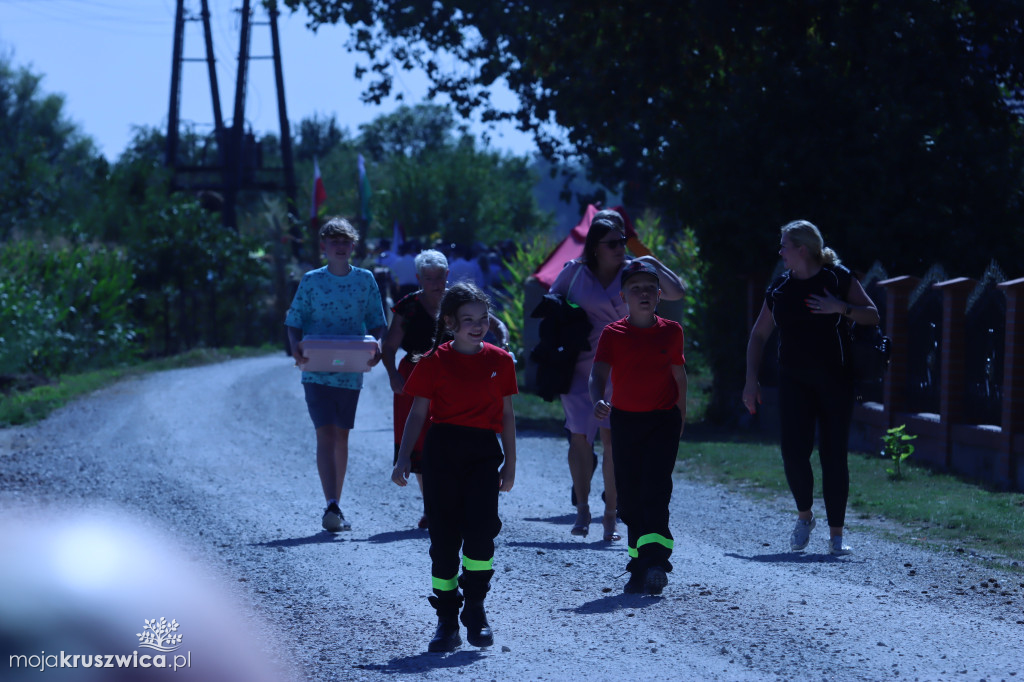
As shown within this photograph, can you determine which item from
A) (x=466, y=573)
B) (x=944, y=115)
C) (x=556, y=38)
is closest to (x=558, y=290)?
(x=466, y=573)

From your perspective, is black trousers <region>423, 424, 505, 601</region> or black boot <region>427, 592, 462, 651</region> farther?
black trousers <region>423, 424, 505, 601</region>

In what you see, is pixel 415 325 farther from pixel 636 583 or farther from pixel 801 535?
pixel 801 535

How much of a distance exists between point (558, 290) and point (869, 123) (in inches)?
309

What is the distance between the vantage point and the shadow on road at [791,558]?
277 inches

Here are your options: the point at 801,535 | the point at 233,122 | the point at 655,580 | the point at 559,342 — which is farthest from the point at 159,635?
the point at 233,122

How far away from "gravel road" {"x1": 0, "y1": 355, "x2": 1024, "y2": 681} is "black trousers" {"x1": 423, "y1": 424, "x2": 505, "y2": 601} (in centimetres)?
31

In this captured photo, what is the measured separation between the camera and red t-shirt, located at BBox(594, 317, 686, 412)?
6316 millimetres

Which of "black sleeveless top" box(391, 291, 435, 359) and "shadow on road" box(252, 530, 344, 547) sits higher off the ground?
"black sleeveless top" box(391, 291, 435, 359)

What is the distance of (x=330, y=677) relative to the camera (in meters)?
4.76

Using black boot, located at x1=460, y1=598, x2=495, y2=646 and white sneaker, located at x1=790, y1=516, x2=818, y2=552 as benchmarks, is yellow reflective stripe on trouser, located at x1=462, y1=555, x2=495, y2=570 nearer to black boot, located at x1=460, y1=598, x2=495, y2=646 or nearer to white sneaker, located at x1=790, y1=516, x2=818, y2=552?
black boot, located at x1=460, y1=598, x2=495, y2=646

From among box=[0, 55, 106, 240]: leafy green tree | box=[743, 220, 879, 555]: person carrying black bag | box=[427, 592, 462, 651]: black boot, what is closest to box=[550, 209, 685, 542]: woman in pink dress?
box=[743, 220, 879, 555]: person carrying black bag

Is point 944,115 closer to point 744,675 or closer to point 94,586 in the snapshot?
point 744,675

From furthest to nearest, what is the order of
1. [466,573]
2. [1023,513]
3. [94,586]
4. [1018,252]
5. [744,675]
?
[1018,252] → [1023,513] → [466,573] → [744,675] → [94,586]

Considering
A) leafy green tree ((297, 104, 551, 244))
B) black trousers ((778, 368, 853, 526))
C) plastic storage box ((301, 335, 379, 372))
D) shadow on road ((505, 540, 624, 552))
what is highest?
leafy green tree ((297, 104, 551, 244))
